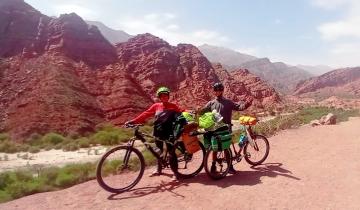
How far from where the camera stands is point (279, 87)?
5379 inches

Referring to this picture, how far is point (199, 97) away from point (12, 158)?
30919mm

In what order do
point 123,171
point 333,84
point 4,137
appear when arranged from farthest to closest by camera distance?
point 333,84 < point 4,137 < point 123,171

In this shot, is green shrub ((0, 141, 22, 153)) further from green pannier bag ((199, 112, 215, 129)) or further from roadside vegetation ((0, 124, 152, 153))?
green pannier bag ((199, 112, 215, 129))

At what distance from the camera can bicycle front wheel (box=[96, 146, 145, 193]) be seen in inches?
303

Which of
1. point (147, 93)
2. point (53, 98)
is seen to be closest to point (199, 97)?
point (147, 93)

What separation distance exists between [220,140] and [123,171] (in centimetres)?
181

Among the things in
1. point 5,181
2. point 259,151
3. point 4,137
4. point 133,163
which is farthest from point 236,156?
point 4,137

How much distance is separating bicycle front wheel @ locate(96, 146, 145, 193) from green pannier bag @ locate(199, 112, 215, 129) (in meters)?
1.24

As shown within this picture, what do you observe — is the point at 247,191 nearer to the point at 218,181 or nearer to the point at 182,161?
the point at 218,181

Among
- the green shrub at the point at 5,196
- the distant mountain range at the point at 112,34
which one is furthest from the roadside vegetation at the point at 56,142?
the distant mountain range at the point at 112,34

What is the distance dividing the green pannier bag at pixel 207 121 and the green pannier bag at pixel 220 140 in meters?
0.19

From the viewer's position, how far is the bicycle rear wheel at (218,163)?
26.6 ft

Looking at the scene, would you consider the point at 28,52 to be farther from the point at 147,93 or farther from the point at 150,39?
the point at 150,39

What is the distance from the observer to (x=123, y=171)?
7977 millimetres
